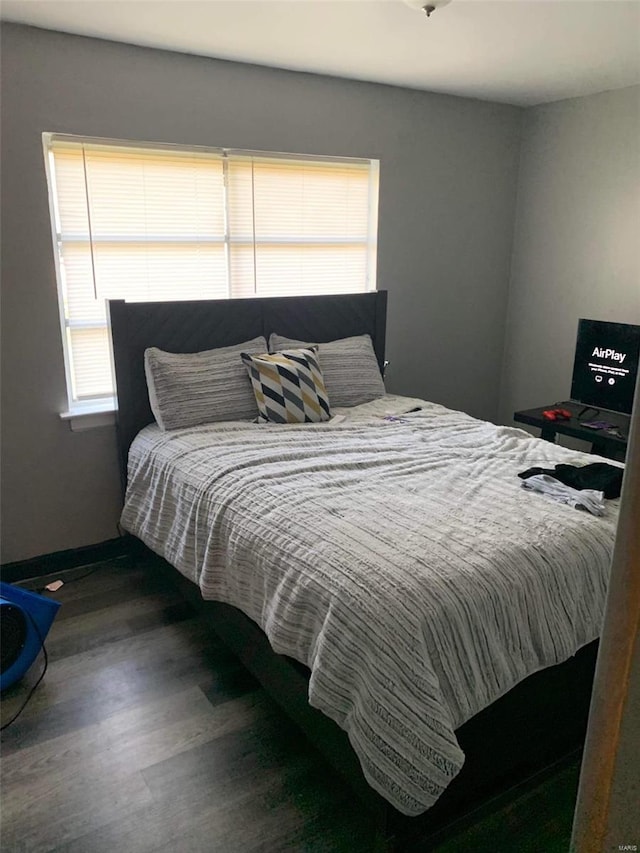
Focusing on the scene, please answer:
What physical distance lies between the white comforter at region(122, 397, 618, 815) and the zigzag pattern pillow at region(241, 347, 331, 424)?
1.33 ft

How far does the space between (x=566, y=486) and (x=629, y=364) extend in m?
1.59

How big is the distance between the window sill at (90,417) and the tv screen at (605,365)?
2.64m

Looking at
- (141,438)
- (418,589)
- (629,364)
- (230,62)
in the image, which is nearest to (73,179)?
(230,62)

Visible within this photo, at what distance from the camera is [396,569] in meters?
1.60

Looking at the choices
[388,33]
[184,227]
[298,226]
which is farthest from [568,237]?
[184,227]

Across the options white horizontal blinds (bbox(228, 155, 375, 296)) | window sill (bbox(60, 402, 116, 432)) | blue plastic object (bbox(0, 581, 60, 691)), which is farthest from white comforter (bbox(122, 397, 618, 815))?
white horizontal blinds (bbox(228, 155, 375, 296))

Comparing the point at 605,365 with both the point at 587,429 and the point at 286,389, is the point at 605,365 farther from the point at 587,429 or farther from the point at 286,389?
the point at 286,389

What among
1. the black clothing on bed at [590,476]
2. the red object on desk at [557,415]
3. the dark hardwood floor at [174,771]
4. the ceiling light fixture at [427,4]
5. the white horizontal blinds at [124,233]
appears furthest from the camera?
the red object on desk at [557,415]

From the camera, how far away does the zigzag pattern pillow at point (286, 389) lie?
2930mm

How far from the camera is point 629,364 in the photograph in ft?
11.0

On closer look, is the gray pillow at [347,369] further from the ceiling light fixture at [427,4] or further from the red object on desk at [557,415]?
the ceiling light fixture at [427,4]

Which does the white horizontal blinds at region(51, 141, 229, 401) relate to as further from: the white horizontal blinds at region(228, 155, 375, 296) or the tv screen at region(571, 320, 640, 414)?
the tv screen at region(571, 320, 640, 414)

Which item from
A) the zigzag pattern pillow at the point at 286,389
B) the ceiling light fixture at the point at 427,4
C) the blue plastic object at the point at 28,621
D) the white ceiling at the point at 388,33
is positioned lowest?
the blue plastic object at the point at 28,621

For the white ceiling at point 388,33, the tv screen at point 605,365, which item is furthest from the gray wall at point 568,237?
the white ceiling at point 388,33
